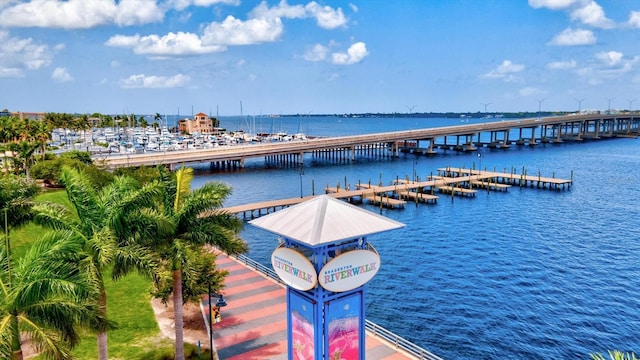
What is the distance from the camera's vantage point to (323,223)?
20.1 m

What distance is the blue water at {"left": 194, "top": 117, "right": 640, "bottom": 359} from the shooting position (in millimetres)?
38094

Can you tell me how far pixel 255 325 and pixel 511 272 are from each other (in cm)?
3117

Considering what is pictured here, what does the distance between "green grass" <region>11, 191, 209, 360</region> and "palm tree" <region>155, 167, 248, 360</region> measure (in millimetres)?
2152

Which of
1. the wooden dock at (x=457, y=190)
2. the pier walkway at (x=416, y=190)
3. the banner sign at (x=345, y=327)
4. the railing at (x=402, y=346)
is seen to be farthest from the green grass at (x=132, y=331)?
the wooden dock at (x=457, y=190)

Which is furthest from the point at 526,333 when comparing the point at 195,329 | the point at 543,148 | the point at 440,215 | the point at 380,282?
the point at 543,148

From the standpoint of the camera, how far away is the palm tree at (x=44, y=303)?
14.5m

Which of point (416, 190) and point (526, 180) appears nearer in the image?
point (416, 190)

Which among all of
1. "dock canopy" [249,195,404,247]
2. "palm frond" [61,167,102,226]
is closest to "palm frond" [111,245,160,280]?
"palm frond" [61,167,102,226]

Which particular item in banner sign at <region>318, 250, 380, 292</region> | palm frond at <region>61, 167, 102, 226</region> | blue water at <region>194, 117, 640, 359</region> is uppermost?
palm frond at <region>61, 167, 102, 226</region>

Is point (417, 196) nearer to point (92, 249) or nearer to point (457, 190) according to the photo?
point (457, 190)

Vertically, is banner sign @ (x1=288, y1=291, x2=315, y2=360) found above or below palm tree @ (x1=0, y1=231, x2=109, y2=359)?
below

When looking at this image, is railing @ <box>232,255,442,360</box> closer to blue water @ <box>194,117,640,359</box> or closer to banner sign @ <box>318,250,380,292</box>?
blue water @ <box>194,117,640,359</box>

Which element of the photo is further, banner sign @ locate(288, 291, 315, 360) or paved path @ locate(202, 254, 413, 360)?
paved path @ locate(202, 254, 413, 360)

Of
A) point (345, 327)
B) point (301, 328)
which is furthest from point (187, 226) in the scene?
point (345, 327)
